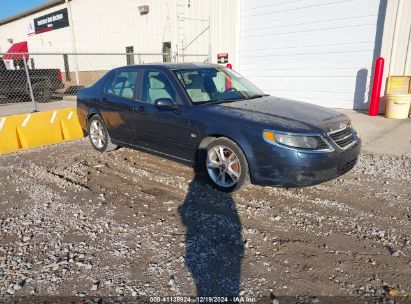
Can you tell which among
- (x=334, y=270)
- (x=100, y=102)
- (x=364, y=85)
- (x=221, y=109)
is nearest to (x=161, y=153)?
(x=221, y=109)

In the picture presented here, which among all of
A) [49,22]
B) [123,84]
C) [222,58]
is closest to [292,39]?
[222,58]

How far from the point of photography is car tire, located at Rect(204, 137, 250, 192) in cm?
400

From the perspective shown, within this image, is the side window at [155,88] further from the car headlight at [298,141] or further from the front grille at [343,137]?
the front grille at [343,137]

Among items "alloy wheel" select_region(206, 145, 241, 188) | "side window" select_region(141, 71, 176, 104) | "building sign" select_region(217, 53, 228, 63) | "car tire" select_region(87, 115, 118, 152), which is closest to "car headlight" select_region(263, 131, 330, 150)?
"alloy wheel" select_region(206, 145, 241, 188)

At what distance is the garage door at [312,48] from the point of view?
29.2ft

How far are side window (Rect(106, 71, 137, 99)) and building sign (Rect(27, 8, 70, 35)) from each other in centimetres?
2040

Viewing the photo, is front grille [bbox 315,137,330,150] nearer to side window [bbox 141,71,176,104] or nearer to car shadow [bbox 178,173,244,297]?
car shadow [bbox 178,173,244,297]

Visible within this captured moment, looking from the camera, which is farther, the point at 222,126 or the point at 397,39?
the point at 397,39

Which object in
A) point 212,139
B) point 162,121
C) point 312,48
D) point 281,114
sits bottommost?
point 212,139

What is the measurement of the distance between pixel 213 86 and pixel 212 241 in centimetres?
248

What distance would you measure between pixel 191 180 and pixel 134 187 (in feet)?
2.57

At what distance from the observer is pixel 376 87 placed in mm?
8188

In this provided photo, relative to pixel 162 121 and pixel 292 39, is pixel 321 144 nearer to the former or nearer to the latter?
pixel 162 121

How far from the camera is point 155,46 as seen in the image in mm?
17016
